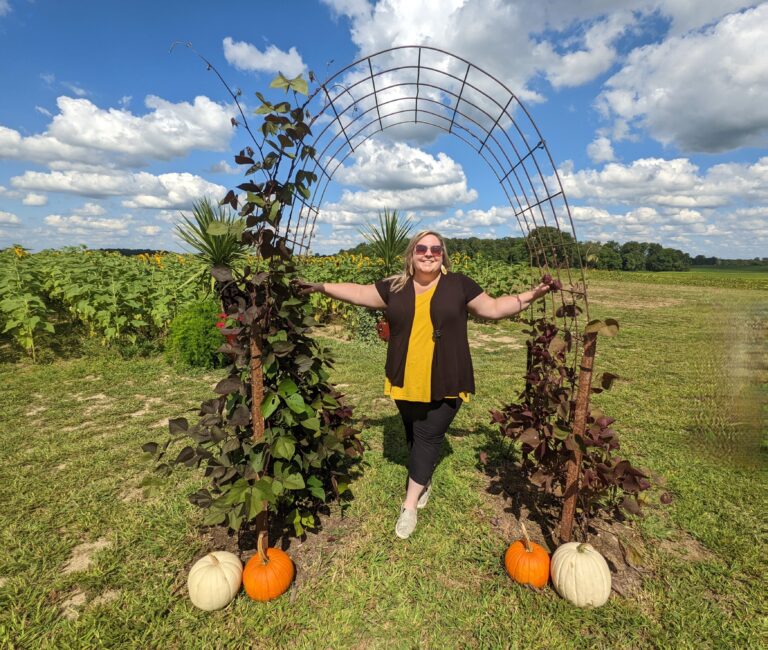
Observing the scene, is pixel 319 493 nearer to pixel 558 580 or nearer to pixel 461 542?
pixel 461 542

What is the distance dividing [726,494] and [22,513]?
5597 millimetres

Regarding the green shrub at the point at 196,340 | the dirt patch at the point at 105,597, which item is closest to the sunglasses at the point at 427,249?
the dirt patch at the point at 105,597

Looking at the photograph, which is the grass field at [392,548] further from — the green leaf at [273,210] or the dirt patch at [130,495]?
the green leaf at [273,210]

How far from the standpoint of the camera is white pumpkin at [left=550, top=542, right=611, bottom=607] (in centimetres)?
226

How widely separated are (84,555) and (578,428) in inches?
129

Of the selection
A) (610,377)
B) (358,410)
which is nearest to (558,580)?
(610,377)

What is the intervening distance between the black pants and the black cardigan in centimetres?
16

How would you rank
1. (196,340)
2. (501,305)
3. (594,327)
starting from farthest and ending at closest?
1. (196,340)
2. (501,305)
3. (594,327)

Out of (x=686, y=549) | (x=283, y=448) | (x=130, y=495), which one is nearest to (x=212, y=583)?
(x=283, y=448)

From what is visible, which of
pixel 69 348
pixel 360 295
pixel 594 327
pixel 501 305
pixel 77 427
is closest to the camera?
pixel 594 327

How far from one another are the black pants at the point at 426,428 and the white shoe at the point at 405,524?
248mm

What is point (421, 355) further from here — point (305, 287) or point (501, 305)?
point (305, 287)

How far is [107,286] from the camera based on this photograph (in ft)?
24.9

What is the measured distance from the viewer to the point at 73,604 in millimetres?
2324
